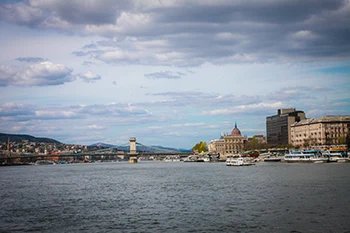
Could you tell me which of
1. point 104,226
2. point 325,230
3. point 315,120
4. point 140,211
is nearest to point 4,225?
point 104,226

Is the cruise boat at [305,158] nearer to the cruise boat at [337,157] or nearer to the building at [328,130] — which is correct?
the cruise boat at [337,157]

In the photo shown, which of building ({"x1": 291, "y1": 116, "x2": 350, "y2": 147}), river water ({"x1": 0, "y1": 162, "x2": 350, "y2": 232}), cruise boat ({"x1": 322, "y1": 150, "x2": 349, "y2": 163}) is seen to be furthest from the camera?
building ({"x1": 291, "y1": 116, "x2": 350, "y2": 147})

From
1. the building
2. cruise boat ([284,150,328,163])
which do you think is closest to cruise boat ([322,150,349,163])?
cruise boat ([284,150,328,163])

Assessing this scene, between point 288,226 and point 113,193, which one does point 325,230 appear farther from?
point 113,193

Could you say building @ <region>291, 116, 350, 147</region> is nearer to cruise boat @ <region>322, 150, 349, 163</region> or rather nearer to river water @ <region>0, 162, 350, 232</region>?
cruise boat @ <region>322, 150, 349, 163</region>

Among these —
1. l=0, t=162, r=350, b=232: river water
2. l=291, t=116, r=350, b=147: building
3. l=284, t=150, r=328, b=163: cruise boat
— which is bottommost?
l=0, t=162, r=350, b=232: river water

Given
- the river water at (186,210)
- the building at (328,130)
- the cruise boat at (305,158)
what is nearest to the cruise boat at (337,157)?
the cruise boat at (305,158)

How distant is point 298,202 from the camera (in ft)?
129

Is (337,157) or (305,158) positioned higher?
(337,157)

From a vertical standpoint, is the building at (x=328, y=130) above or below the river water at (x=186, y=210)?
above

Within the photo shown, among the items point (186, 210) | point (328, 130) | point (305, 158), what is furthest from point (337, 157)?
point (186, 210)

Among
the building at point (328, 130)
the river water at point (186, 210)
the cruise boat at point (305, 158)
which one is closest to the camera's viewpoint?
the river water at point (186, 210)

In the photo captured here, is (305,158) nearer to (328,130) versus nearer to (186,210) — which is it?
(328,130)

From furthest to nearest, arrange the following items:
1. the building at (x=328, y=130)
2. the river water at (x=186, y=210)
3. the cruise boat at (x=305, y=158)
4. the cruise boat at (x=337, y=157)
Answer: the building at (x=328, y=130)
the cruise boat at (x=305, y=158)
the cruise boat at (x=337, y=157)
the river water at (x=186, y=210)
